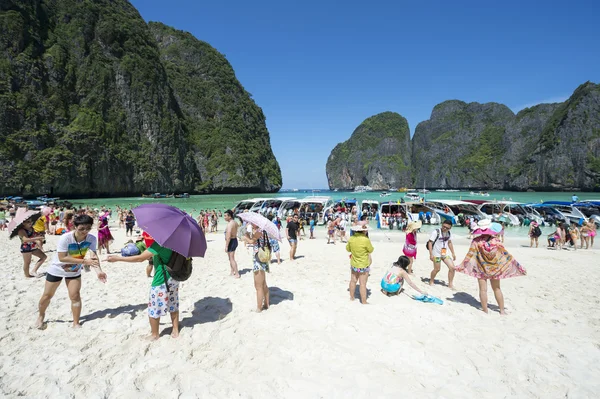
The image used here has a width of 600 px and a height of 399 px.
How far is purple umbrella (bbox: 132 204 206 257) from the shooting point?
139 inches

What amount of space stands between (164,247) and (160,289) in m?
0.61

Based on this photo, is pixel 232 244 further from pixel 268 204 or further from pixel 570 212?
pixel 570 212

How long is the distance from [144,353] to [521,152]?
148357 millimetres

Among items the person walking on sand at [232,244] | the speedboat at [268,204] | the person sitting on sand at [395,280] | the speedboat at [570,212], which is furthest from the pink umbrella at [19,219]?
A: the speedboat at [570,212]

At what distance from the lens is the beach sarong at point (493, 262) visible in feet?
17.1

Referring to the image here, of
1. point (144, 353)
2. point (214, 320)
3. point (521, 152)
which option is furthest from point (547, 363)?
point (521, 152)

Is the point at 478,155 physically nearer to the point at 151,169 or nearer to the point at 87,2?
the point at 151,169

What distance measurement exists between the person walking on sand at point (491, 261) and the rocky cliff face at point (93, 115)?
69324 millimetres

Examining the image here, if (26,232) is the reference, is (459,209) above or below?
below

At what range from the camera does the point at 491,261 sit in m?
5.27

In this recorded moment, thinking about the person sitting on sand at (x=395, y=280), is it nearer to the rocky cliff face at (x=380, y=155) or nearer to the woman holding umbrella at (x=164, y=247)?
the woman holding umbrella at (x=164, y=247)

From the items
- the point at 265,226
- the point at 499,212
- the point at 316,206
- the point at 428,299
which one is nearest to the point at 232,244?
the point at 265,226

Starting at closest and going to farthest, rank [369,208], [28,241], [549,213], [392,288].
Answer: [392,288] → [28,241] → [549,213] → [369,208]

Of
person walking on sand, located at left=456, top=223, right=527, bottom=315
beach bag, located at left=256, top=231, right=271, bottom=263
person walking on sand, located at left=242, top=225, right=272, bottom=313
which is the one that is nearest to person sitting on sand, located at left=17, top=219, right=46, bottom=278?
person walking on sand, located at left=242, top=225, right=272, bottom=313
